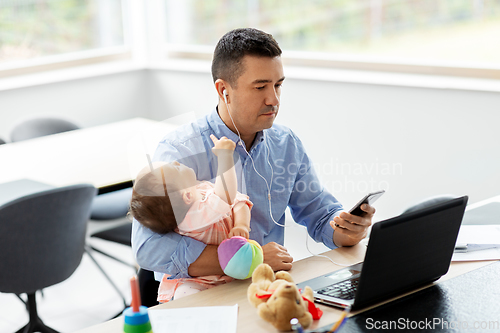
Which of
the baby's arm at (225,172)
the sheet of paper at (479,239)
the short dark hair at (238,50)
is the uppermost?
the short dark hair at (238,50)

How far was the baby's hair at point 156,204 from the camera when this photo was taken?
141 cm

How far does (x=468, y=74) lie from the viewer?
3.10 metres

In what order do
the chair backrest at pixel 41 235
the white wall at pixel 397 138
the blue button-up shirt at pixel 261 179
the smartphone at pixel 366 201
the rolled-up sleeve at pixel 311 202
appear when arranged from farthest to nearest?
the white wall at pixel 397 138
the chair backrest at pixel 41 235
the rolled-up sleeve at pixel 311 202
the blue button-up shirt at pixel 261 179
the smartphone at pixel 366 201

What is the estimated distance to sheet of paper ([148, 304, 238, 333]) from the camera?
45.4 inches

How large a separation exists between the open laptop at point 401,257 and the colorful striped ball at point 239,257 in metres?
0.12

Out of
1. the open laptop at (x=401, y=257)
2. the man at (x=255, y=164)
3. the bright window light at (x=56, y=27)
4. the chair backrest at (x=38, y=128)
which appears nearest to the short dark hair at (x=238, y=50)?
the man at (x=255, y=164)

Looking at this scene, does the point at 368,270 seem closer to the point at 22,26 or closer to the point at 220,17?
the point at 220,17

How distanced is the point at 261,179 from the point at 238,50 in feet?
1.28

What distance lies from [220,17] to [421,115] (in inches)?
74.1

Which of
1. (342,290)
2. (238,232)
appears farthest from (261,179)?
(342,290)

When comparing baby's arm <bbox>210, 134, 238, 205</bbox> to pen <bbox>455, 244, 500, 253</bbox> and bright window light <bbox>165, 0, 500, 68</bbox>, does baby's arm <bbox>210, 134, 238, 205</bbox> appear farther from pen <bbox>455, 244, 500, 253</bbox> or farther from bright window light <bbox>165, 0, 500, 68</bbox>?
bright window light <bbox>165, 0, 500, 68</bbox>

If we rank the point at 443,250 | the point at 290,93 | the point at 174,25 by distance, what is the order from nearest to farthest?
the point at 443,250, the point at 290,93, the point at 174,25

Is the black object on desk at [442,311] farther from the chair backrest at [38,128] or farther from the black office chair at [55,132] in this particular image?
the chair backrest at [38,128]

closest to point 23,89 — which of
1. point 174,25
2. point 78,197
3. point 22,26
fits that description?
point 22,26
